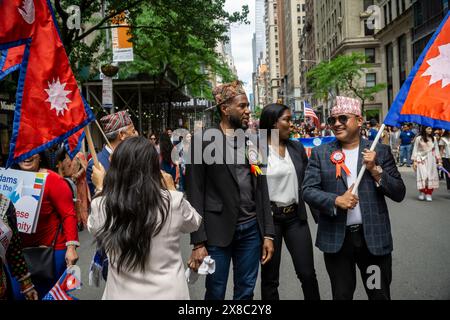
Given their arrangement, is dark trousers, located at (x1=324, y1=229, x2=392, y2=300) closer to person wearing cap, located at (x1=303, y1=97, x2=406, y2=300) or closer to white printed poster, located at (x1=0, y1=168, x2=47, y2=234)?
person wearing cap, located at (x1=303, y1=97, x2=406, y2=300)

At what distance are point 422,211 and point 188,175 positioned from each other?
8.37 metres

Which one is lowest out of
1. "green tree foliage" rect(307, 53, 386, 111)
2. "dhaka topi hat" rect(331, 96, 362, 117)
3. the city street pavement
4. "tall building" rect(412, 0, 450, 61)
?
the city street pavement

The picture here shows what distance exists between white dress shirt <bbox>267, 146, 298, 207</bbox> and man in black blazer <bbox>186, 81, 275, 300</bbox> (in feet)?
1.58

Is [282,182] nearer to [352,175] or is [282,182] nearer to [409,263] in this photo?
[352,175]

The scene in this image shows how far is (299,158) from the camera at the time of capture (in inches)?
187

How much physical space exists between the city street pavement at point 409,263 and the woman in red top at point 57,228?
1.65 feet

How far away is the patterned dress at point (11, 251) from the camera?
2.80m

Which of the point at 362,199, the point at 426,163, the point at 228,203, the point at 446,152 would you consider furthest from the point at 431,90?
the point at 446,152

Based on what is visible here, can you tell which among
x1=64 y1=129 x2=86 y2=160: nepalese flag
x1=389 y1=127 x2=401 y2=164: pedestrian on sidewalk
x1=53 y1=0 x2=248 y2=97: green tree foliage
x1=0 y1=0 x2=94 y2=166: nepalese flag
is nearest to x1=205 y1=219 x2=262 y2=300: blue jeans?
x1=0 y1=0 x2=94 y2=166: nepalese flag

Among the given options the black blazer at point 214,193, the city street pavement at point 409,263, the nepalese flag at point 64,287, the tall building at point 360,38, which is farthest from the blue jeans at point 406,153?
the tall building at point 360,38

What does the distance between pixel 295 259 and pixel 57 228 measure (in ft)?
6.84

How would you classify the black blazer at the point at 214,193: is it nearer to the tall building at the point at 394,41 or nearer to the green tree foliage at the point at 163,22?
the green tree foliage at the point at 163,22

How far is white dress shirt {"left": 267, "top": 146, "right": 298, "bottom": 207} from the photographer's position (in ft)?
14.6
